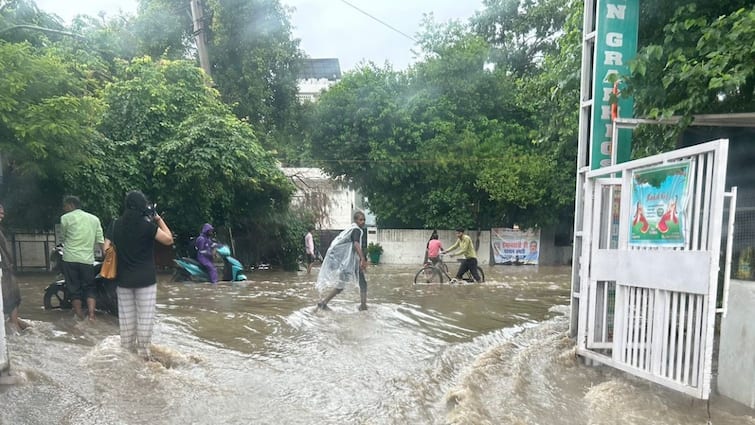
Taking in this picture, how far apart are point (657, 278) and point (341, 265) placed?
531cm

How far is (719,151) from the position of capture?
3688 millimetres

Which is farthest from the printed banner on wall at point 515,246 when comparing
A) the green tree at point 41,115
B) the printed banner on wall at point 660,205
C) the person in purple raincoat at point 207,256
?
the printed banner on wall at point 660,205

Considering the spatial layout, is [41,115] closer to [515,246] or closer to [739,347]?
[739,347]

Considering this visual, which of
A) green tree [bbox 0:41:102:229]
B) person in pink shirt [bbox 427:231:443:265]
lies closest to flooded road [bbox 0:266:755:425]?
green tree [bbox 0:41:102:229]

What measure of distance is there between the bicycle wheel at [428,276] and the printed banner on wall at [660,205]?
28.2 ft

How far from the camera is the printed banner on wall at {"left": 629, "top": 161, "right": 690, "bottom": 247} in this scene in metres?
4.04

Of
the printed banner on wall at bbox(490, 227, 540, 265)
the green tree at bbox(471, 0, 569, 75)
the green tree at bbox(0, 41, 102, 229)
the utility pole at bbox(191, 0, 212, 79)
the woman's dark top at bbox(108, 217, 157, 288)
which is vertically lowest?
the printed banner on wall at bbox(490, 227, 540, 265)

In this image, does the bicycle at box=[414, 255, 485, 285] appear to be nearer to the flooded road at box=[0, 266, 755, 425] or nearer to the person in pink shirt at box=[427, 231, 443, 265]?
the person in pink shirt at box=[427, 231, 443, 265]

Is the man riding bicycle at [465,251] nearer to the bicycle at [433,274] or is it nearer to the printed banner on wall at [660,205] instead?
the bicycle at [433,274]

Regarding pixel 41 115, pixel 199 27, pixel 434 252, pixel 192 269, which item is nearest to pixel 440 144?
pixel 434 252

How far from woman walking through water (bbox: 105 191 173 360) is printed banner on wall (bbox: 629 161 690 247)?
4415 mm

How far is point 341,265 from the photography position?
864 cm

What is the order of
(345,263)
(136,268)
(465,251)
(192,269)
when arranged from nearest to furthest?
(136,268)
(345,263)
(192,269)
(465,251)

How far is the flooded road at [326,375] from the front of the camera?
4172 mm
